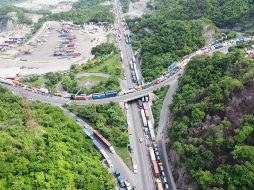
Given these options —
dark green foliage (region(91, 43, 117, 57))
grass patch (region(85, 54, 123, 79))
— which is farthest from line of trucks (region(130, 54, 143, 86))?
dark green foliage (region(91, 43, 117, 57))

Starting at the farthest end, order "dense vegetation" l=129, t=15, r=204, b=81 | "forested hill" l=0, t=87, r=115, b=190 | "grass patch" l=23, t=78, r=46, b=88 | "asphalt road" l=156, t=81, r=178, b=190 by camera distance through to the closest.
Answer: "dense vegetation" l=129, t=15, r=204, b=81 < "grass patch" l=23, t=78, r=46, b=88 < "asphalt road" l=156, t=81, r=178, b=190 < "forested hill" l=0, t=87, r=115, b=190

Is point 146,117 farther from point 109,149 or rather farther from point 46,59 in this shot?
point 46,59

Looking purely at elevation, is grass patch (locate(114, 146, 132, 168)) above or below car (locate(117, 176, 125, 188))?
above

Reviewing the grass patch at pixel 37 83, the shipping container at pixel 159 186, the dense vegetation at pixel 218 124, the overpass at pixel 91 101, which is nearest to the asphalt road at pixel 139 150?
the overpass at pixel 91 101

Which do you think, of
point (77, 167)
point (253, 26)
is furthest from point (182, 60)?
point (77, 167)

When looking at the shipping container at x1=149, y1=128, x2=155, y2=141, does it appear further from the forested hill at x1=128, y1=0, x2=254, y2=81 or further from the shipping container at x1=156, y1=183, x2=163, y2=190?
the forested hill at x1=128, y1=0, x2=254, y2=81

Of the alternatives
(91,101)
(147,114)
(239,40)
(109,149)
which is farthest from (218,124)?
(239,40)
